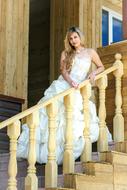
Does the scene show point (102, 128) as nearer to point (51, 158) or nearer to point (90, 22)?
point (51, 158)

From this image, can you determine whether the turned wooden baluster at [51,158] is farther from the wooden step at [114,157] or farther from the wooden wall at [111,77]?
the wooden wall at [111,77]

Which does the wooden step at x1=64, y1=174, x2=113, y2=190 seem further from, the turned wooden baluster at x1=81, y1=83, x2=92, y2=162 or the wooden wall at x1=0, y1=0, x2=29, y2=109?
the wooden wall at x1=0, y1=0, x2=29, y2=109

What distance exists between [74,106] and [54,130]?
733 millimetres

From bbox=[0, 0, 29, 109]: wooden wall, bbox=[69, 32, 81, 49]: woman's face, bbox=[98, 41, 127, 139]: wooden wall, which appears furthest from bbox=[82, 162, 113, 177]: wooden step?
bbox=[0, 0, 29, 109]: wooden wall

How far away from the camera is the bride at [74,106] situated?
5509 mm

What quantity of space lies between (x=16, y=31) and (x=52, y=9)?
149 cm

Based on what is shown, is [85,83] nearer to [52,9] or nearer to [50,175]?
[50,175]

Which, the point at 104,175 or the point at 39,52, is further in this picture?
the point at 39,52

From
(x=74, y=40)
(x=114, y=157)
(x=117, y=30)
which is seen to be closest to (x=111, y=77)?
(x=74, y=40)

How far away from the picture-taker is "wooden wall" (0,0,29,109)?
23.8ft

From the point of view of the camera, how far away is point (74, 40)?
19.0ft

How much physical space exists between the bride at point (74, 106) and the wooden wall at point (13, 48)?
4.81ft

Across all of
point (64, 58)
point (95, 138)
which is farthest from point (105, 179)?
point (64, 58)

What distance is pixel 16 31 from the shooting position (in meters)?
7.54
